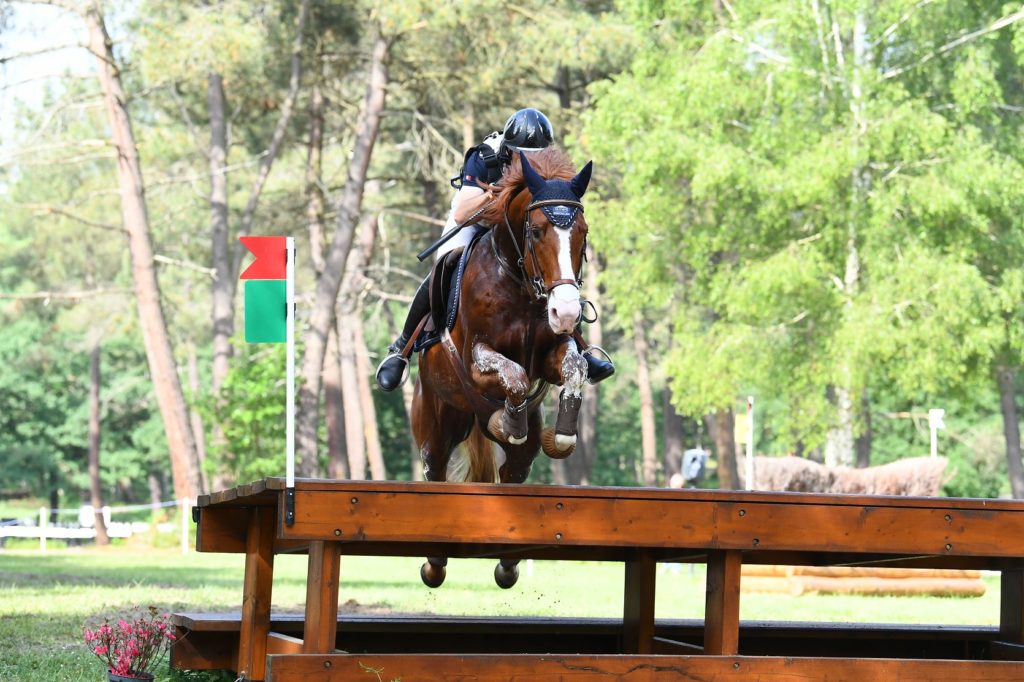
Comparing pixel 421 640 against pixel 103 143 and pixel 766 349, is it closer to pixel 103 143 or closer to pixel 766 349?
pixel 766 349

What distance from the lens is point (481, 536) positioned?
4.88 metres

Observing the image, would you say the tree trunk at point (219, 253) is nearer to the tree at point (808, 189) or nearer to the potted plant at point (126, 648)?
the tree at point (808, 189)

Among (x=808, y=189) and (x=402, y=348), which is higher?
(x=808, y=189)

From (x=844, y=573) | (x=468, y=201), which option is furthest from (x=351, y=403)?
(x=468, y=201)

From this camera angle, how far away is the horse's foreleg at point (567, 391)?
5.94m

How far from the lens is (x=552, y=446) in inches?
246

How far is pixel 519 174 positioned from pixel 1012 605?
308 centimetres

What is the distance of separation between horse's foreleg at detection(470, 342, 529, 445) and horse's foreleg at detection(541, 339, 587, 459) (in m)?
0.16

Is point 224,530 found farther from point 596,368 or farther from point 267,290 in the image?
point 596,368

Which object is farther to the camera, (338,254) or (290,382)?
(338,254)

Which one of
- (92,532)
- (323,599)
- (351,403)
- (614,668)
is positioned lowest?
(92,532)

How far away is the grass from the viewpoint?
8.11 metres

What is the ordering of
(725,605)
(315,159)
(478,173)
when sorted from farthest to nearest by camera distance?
(315,159), (478,173), (725,605)

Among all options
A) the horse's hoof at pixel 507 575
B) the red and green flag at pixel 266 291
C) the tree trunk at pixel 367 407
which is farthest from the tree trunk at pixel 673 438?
the red and green flag at pixel 266 291
